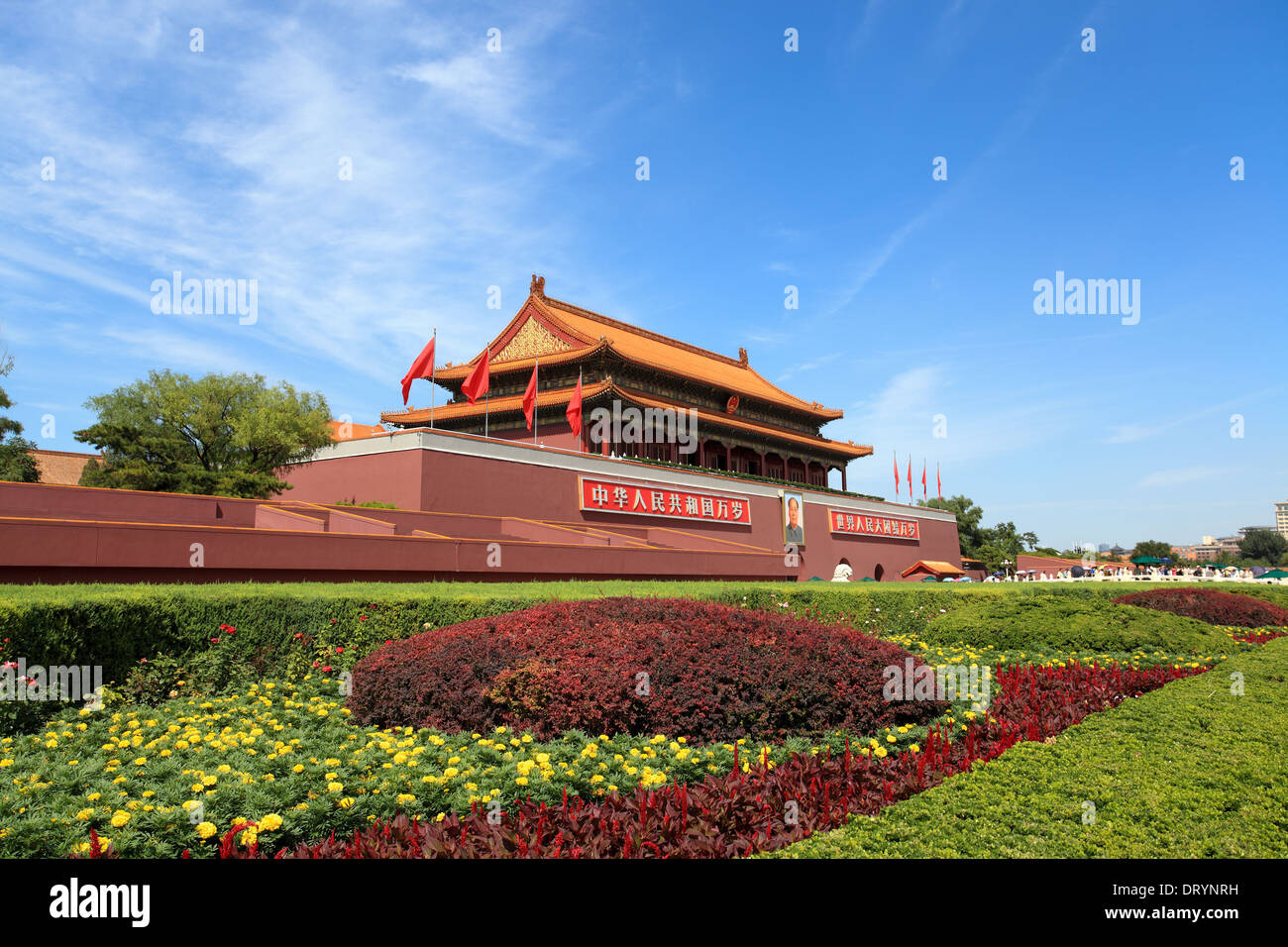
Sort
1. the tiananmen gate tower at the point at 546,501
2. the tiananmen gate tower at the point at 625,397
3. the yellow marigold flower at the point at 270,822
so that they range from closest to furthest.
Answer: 1. the yellow marigold flower at the point at 270,822
2. the tiananmen gate tower at the point at 546,501
3. the tiananmen gate tower at the point at 625,397

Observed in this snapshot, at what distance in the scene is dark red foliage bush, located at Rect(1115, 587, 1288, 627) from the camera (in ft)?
40.5

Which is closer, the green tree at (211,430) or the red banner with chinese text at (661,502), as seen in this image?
the green tree at (211,430)

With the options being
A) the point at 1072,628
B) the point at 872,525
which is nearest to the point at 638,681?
the point at 1072,628

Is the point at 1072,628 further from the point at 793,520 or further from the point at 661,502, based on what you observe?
the point at 793,520

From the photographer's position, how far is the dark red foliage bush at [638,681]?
200 inches

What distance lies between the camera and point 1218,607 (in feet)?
41.0

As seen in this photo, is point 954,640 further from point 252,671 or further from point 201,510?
point 201,510

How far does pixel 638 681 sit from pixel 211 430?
17218 millimetres

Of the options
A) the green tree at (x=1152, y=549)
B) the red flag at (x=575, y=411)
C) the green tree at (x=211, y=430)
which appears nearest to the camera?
the green tree at (x=211, y=430)

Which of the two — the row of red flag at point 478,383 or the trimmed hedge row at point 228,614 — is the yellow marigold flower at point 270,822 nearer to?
the trimmed hedge row at point 228,614

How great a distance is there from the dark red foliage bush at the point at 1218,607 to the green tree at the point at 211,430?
57.6ft

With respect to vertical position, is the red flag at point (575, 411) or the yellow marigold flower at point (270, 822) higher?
the red flag at point (575, 411)

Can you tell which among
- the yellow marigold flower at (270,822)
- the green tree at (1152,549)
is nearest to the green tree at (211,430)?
the yellow marigold flower at (270,822)
